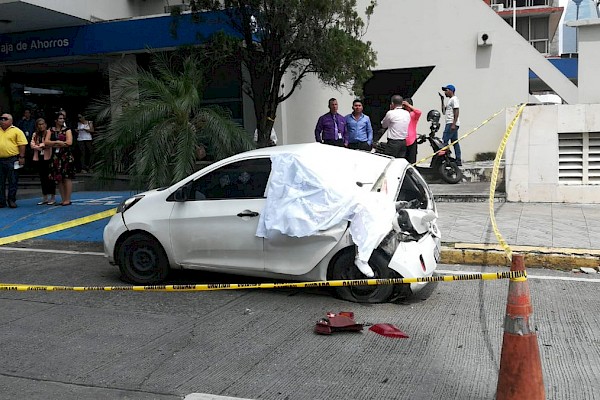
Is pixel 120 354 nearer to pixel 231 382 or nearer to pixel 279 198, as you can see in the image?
pixel 231 382

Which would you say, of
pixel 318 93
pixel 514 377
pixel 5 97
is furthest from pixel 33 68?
pixel 514 377

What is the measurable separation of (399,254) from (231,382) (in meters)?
2.27

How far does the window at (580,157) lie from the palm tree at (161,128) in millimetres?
5351

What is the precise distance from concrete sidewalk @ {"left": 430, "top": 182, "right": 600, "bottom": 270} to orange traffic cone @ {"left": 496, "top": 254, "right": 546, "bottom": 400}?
13.6 feet

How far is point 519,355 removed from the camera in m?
3.64

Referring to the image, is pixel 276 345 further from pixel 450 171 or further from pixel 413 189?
pixel 450 171

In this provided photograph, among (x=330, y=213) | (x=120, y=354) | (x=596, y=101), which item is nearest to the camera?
(x=120, y=354)

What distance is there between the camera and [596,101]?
36.6 feet

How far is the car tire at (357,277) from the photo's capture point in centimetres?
607

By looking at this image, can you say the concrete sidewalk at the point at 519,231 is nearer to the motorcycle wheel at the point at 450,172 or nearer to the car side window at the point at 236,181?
the motorcycle wheel at the point at 450,172

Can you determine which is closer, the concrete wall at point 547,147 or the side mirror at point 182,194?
the side mirror at point 182,194

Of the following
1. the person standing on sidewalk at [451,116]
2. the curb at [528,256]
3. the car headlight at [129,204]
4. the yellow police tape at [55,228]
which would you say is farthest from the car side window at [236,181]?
the person standing on sidewalk at [451,116]

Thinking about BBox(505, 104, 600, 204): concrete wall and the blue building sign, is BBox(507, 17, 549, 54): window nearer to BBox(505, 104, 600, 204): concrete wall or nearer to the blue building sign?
the blue building sign

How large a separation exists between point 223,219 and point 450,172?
24.0 ft
